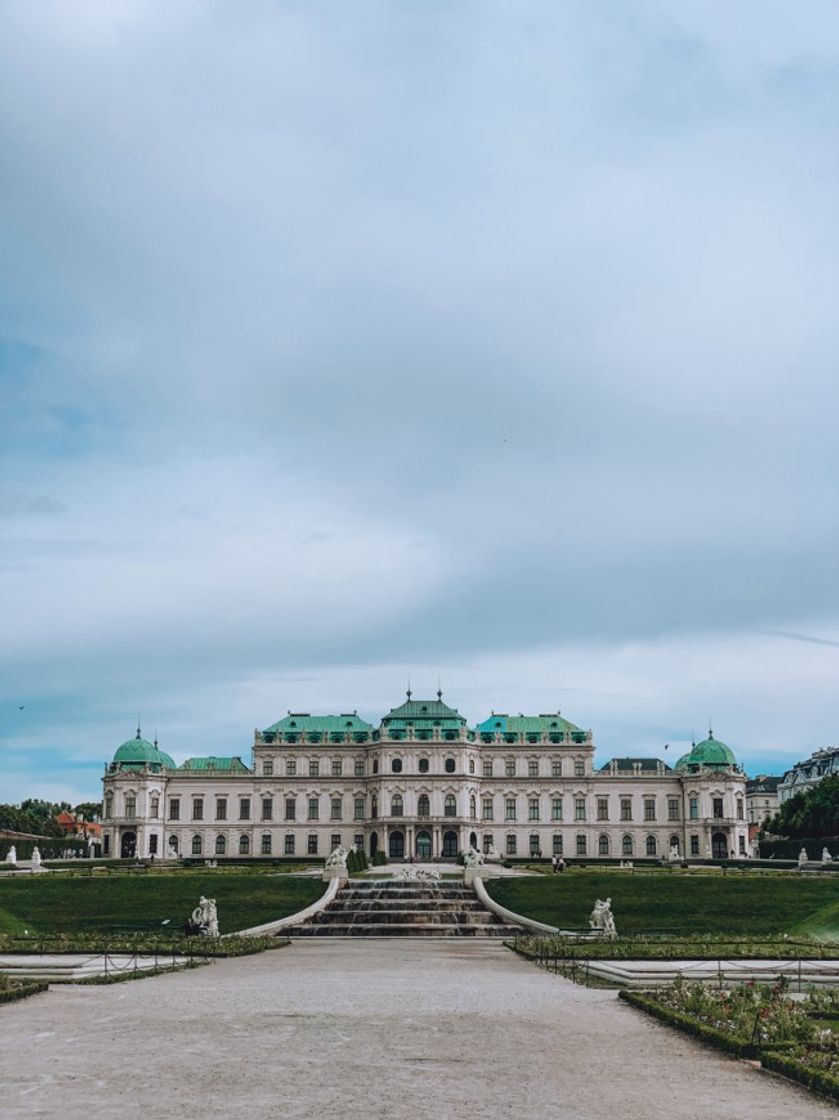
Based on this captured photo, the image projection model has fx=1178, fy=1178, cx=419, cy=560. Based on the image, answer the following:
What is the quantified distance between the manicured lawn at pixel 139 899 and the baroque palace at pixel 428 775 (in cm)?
5063

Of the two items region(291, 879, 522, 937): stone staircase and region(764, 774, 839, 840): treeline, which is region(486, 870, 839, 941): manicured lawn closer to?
region(291, 879, 522, 937): stone staircase

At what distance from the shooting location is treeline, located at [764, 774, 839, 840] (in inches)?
3868

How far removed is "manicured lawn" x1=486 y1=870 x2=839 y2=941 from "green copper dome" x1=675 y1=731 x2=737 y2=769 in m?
52.9

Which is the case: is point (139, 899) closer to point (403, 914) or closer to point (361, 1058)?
point (403, 914)

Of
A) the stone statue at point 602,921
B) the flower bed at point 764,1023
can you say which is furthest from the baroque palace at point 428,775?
the flower bed at point 764,1023

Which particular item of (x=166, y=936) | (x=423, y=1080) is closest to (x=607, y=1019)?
(x=423, y=1080)

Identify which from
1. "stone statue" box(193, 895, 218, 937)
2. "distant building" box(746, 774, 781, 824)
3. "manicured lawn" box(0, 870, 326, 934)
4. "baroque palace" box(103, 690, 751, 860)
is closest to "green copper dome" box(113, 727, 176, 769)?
"baroque palace" box(103, 690, 751, 860)

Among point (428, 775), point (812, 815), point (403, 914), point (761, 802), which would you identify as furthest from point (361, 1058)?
point (761, 802)

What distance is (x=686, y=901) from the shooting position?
5269 centimetres

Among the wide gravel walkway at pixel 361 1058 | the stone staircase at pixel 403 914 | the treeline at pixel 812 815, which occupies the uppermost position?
the treeline at pixel 812 815

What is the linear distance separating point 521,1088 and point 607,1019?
7.26m

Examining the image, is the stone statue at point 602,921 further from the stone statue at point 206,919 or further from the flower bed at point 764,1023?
the flower bed at point 764,1023

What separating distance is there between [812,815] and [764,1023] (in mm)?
88218

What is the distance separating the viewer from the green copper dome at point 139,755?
115500mm
